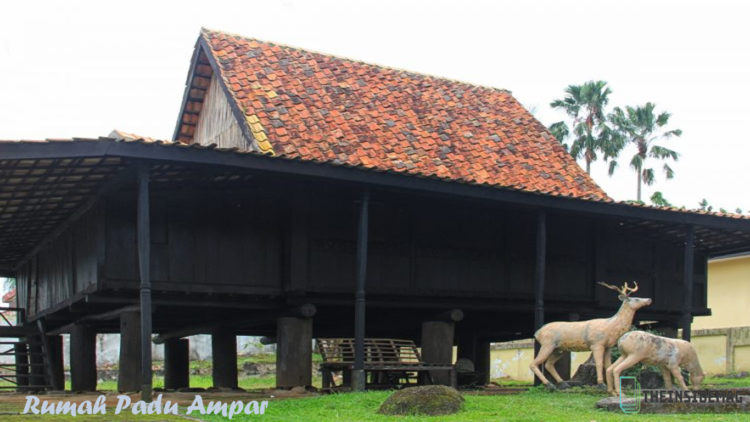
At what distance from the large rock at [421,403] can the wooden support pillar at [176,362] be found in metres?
11.5

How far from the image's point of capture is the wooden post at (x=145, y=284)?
1523 cm

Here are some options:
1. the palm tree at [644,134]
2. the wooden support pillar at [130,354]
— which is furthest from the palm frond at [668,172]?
the wooden support pillar at [130,354]

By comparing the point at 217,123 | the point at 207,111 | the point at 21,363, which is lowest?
the point at 21,363

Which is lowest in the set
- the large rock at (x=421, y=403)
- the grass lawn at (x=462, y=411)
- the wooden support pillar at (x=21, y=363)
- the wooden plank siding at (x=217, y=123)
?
the wooden support pillar at (x=21, y=363)

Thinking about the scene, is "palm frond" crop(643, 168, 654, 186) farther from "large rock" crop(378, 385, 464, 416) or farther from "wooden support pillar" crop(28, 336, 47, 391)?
"large rock" crop(378, 385, 464, 416)

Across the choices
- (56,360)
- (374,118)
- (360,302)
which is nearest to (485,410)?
(360,302)

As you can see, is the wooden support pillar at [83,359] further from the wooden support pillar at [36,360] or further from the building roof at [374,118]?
the building roof at [374,118]

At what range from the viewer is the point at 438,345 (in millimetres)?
20109

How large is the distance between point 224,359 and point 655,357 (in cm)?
987

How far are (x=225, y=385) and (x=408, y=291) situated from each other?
15.0ft

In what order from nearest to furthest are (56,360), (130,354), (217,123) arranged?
1. (130,354)
2. (217,123)
3. (56,360)

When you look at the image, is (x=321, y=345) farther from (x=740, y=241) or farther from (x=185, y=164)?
(x=740, y=241)

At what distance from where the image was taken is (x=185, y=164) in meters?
15.7

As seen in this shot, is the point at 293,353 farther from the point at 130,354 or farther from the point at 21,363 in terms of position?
the point at 21,363
